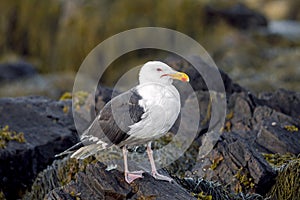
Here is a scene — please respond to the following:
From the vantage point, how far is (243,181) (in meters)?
8.63

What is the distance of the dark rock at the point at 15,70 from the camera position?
32375mm

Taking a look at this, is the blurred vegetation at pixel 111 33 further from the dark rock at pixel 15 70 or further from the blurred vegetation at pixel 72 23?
the dark rock at pixel 15 70

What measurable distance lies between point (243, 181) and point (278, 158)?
1154 mm

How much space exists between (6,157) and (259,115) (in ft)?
15.8

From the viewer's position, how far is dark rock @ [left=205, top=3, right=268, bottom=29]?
36.8 meters

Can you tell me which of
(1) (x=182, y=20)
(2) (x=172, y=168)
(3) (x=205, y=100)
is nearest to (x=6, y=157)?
(2) (x=172, y=168)

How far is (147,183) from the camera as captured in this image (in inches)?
290

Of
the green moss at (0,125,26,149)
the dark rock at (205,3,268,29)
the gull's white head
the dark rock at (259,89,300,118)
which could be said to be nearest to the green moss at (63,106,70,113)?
the green moss at (0,125,26,149)

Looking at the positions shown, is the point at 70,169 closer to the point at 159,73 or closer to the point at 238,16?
the point at 159,73

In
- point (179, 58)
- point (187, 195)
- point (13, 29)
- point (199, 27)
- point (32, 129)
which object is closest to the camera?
point (187, 195)

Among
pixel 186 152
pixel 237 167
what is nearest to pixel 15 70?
pixel 186 152

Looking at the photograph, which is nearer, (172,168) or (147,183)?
(147,183)

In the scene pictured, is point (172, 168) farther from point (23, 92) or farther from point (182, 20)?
point (182, 20)

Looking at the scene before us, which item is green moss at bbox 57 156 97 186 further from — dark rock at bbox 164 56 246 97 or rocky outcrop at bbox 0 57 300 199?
dark rock at bbox 164 56 246 97
